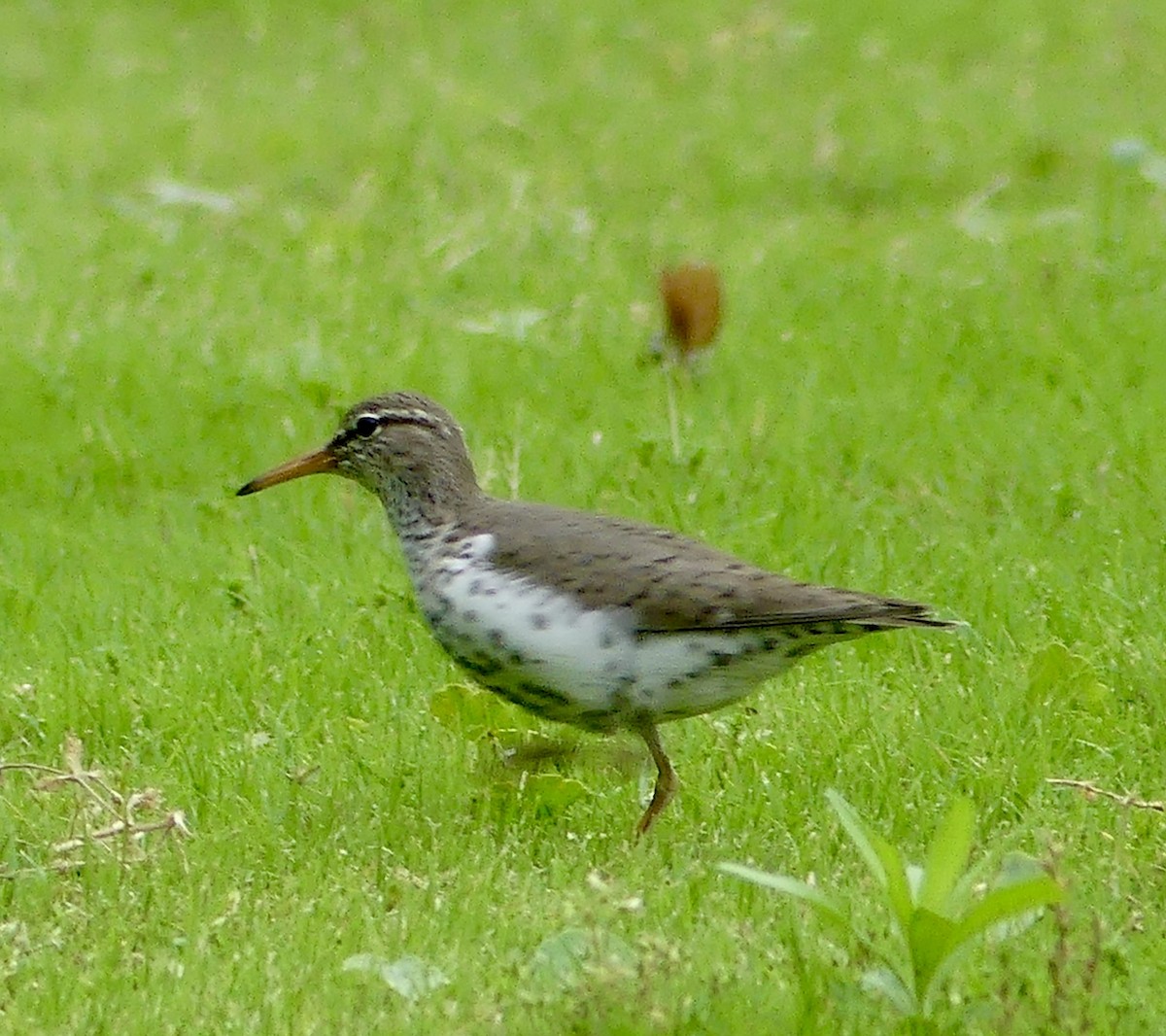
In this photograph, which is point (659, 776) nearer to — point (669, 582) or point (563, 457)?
point (669, 582)

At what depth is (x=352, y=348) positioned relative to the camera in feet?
29.7

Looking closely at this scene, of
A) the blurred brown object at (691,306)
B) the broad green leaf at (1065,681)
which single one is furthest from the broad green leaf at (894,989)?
the blurred brown object at (691,306)

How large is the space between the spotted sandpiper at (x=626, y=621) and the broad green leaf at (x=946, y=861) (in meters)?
1.04

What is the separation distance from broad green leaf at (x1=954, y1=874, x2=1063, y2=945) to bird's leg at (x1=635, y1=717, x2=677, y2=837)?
1.39m

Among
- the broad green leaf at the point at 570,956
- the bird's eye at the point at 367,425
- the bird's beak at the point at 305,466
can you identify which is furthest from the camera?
the bird's beak at the point at 305,466

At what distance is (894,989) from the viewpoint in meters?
4.20

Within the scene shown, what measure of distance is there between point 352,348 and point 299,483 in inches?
50.1

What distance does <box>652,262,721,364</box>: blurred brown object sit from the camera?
8.15m

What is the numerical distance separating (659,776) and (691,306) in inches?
117

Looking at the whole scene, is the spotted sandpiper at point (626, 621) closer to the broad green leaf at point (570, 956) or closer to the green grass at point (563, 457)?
the green grass at point (563, 457)

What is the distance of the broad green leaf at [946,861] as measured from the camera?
4.23 m

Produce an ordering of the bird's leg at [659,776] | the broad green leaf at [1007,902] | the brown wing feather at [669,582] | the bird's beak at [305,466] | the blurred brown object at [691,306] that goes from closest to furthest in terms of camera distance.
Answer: the broad green leaf at [1007,902]
the brown wing feather at [669,582]
the bird's leg at [659,776]
the bird's beak at [305,466]
the blurred brown object at [691,306]

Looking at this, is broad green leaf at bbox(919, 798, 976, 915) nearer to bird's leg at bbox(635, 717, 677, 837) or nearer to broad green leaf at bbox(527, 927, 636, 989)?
broad green leaf at bbox(527, 927, 636, 989)

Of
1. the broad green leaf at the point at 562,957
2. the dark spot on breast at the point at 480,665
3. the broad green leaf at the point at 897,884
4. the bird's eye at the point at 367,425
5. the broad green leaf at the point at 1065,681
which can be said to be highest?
the bird's eye at the point at 367,425
